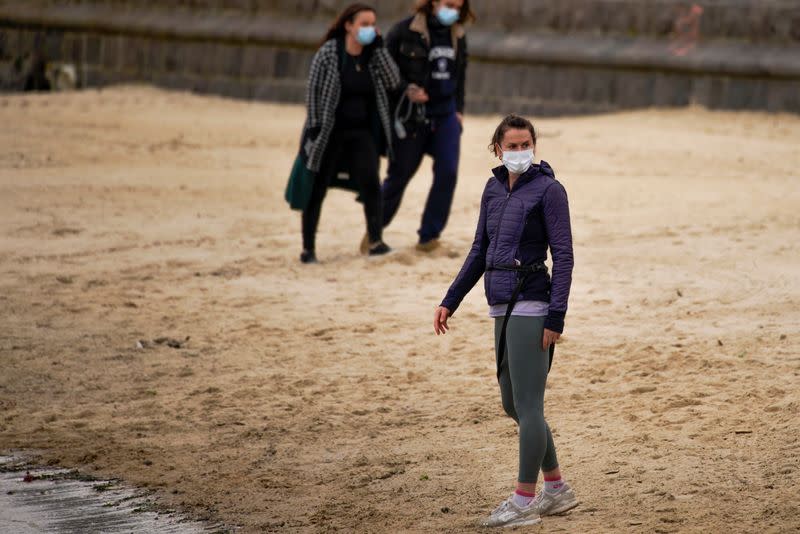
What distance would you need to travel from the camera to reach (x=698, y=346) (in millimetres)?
8438

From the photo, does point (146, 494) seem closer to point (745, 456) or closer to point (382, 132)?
point (745, 456)

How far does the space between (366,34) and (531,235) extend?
16.7 feet

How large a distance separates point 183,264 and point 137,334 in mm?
1931

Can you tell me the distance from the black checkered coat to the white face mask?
199 inches

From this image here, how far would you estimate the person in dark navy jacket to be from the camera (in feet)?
35.7

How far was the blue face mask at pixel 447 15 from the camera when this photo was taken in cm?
1080

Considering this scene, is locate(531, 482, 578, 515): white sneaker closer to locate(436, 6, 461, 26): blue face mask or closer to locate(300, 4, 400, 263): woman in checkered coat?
locate(300, 4, 400, 263): woman in checkered coat

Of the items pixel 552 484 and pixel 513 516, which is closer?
pixel 513 516

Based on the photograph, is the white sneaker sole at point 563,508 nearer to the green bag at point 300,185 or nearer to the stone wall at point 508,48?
the green bag at point 300,185

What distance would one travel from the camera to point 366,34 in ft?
34.5

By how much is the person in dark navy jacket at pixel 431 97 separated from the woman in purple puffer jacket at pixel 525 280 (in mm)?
5130

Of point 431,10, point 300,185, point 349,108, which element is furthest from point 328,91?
point 431,10

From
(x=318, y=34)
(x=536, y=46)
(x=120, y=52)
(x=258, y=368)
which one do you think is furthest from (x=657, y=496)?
(x=120, y=52)

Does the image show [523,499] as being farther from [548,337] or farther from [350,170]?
[350,170]
